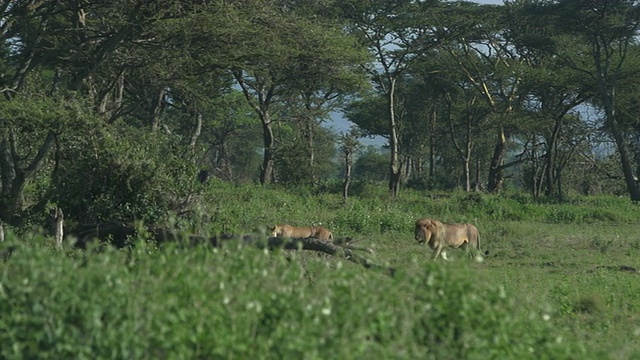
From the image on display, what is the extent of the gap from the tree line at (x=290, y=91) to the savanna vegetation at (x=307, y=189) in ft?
0.24

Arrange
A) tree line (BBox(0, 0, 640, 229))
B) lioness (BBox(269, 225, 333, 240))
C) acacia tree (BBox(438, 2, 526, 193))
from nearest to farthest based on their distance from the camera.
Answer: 1. tree line (BBox(0, 0, 640, 229))
2. lioness (BBox(269, 225, 333, 240))
3. acacia tree (BBox(438, 2, 526, 193))

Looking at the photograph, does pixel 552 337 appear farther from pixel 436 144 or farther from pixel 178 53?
pixel 436 144

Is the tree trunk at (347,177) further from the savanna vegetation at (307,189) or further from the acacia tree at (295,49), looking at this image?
the acacia tree at (295,49)

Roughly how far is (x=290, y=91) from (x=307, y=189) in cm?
719

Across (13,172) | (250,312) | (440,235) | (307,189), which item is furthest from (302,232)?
(307,189)

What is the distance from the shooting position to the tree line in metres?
15.2

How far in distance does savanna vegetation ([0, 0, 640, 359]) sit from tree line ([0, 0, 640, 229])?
7 centimetres

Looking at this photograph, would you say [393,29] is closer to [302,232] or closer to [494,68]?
[494,68]

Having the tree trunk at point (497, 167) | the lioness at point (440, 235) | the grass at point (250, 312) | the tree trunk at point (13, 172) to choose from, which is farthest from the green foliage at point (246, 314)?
the tree trunk at point (497, 167)

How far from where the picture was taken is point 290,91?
112ft

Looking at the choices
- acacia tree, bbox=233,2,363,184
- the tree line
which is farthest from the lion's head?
acacia tree, bbox=233,2,363,184

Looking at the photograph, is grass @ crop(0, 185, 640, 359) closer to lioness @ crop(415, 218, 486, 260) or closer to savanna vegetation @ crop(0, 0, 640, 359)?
savanna vegetation @ crop(0, 0, 640, 359)

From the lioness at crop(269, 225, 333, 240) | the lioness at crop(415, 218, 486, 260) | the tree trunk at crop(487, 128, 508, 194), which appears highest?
the tree trunk at crop(487, 128, 508, 194)

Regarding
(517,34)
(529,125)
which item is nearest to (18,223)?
(529,125)
